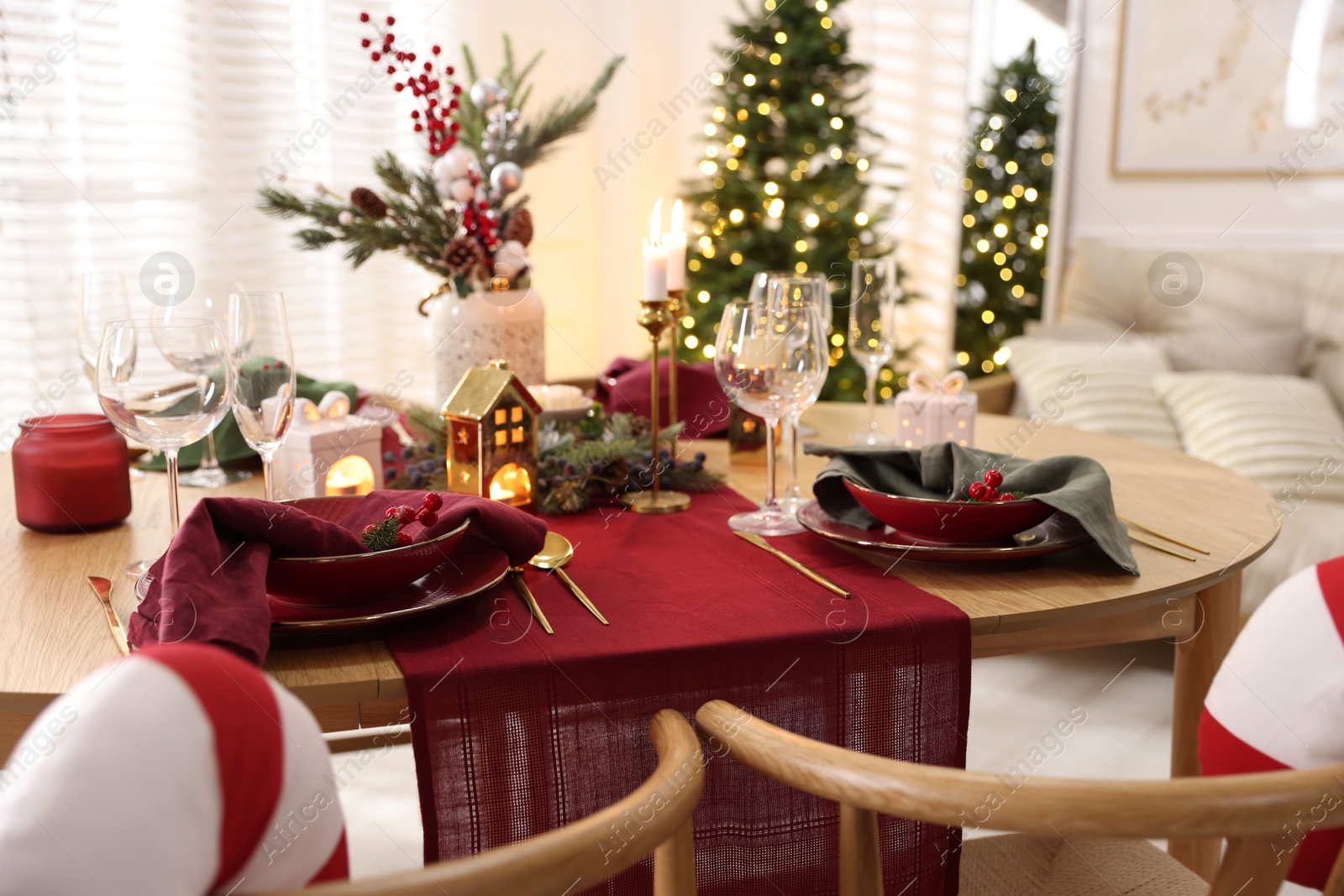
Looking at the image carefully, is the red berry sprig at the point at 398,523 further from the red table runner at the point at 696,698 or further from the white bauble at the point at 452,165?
the white bauble at the point at 452,165

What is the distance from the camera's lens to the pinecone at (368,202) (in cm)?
160

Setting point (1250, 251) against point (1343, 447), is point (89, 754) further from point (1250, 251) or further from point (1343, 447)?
point (1250, 251)

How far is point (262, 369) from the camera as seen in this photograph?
113 cm

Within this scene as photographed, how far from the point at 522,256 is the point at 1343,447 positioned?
2167 millimetres

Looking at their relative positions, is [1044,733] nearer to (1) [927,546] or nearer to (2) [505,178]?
(1) [927,546]

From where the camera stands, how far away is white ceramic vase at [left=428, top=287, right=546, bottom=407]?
162cm

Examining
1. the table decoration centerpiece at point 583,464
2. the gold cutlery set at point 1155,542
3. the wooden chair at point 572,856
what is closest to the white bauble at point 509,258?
the table decoration centerpiece at point 583,464

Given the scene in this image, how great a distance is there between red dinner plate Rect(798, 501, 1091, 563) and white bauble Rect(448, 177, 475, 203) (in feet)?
2.45

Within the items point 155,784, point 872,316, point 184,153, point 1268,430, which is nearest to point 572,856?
point 155,784

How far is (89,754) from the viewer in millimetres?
507

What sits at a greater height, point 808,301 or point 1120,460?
point 808,301

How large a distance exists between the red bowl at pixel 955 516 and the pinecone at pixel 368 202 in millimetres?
845

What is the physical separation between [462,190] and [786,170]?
252 centimetres

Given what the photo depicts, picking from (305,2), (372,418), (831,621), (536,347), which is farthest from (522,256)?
(305,2)
